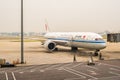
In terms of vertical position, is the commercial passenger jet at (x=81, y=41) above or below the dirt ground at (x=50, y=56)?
above

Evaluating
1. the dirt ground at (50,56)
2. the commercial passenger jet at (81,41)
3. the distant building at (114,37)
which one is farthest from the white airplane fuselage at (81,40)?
the distant building at (114,37)

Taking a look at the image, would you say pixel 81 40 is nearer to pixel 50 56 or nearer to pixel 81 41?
pixel 81 41

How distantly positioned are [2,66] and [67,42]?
70.1 ft

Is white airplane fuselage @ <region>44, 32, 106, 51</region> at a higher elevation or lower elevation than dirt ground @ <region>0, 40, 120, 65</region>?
higher

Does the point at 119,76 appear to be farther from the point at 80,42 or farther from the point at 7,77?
the point at 80,42

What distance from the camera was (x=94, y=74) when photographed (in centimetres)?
2266

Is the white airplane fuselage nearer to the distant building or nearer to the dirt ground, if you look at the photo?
the dirt ground

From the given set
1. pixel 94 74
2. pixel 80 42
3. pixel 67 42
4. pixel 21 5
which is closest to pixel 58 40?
pixel 67 42

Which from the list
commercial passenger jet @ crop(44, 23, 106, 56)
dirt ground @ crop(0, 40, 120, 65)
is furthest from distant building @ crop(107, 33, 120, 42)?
commercial passenger jet @ crop(44, 23, 106, 56)

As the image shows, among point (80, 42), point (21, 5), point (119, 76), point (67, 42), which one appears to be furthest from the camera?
point (67, 42)

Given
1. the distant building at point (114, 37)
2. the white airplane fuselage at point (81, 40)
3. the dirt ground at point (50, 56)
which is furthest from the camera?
the distant building at point (114, 37)

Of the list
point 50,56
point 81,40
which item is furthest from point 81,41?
point 50,56

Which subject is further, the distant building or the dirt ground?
the distant building

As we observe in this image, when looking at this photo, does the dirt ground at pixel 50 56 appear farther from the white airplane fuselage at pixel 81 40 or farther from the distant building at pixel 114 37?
the distant building at pixel 114 37
